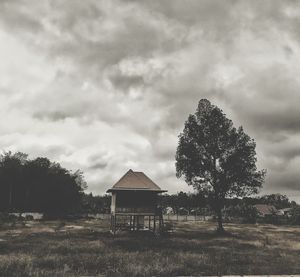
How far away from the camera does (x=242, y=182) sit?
147 ft

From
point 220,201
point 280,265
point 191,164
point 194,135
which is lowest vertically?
point 280,265

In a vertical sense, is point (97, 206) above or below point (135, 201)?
above

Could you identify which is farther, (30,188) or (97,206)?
(97,206)

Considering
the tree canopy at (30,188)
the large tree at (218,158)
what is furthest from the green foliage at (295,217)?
the tree canopy at (30,188)

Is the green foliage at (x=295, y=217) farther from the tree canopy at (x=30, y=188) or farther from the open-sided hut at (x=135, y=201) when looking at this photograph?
the tree canopy at (x=30, y=188)

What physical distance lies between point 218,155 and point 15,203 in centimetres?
6369

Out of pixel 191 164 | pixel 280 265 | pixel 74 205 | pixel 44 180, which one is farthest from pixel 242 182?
pixel 74 205

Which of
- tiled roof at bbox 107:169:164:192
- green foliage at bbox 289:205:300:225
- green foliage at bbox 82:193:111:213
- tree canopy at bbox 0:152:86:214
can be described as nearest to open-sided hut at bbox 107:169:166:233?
tiled roof at bbox 107:169:164:192

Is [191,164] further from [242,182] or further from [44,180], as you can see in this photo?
[44,180]

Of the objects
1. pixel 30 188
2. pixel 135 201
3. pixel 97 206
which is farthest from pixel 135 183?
pixel 97 206

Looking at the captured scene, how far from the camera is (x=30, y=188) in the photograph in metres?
89.1

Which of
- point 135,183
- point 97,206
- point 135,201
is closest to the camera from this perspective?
point 135,201

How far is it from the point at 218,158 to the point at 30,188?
6032 cm

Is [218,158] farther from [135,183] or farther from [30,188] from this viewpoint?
[30,188]
